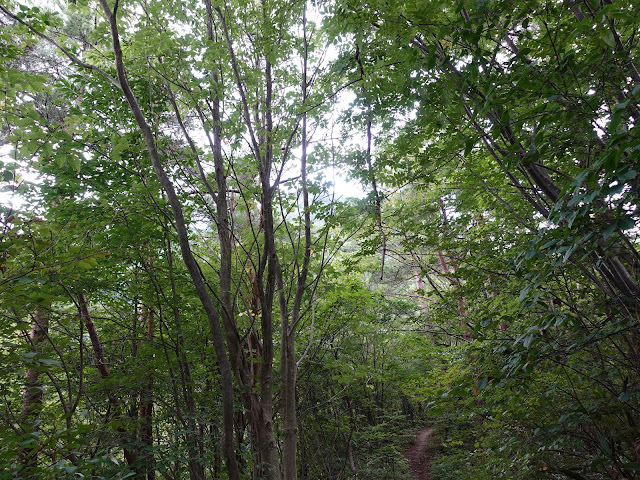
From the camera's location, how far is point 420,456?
9.70 m

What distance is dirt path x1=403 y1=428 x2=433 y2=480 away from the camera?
337 inches

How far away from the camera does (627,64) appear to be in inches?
58.4

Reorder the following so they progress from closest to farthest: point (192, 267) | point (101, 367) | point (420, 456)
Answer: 1. point (192, 267)
2. point (101, 367)
3. point (420, 456)

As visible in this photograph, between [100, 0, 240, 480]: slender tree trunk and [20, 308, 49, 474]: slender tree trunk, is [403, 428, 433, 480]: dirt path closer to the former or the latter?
[100, 0, 240, 480]: slender tree trunk

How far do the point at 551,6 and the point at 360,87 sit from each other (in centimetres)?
131

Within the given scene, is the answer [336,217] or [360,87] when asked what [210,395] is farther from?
[360,87]

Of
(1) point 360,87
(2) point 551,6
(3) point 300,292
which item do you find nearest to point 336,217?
(3) point 300,292

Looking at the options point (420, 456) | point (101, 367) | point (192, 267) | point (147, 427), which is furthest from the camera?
point (420, 456)

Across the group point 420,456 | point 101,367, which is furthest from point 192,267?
point 420,456

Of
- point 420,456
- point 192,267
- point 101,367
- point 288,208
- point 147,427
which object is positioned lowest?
point 420,456

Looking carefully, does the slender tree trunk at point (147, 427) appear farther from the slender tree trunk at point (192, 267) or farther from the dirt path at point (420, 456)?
the dirt path at point (420, 456)

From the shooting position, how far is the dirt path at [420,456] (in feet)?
28.1

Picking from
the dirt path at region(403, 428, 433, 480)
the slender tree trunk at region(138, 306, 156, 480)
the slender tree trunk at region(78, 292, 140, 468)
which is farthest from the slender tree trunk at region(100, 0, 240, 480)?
the dirt path at region(403, 428, 433, 480)

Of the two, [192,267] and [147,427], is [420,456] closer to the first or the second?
[147,427]
